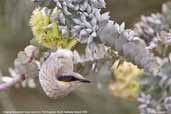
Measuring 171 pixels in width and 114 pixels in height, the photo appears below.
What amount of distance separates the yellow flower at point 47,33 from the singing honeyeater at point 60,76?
Answer: 56 mm

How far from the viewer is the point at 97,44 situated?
0.72m

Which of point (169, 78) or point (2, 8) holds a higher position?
point (2, 8)

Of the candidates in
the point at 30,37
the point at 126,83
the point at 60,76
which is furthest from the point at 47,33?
the point at 30,37

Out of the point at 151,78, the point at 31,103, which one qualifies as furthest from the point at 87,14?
the point at 31,103

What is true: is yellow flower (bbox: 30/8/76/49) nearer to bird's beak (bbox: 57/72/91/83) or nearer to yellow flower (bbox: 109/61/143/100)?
bird's beak (bbox: 57/72/91/83)

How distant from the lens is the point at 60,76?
2.27 feet

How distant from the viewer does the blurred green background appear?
2.09 metres

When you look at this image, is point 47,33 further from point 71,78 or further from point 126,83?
point 126,83

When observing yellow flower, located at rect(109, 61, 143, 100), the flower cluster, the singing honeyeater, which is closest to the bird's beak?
the singing honeyeater

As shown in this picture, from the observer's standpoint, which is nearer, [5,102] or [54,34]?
[54,34]

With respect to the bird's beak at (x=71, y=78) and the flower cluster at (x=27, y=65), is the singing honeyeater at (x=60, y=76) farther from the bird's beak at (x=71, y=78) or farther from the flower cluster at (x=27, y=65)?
the flower cluster at (x=27, y=65)

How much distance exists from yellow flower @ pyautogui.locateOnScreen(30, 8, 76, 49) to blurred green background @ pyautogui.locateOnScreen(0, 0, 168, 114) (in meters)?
1.00

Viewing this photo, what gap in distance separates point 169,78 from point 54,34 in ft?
0.73

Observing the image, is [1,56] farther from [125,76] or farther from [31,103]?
[125,76]
